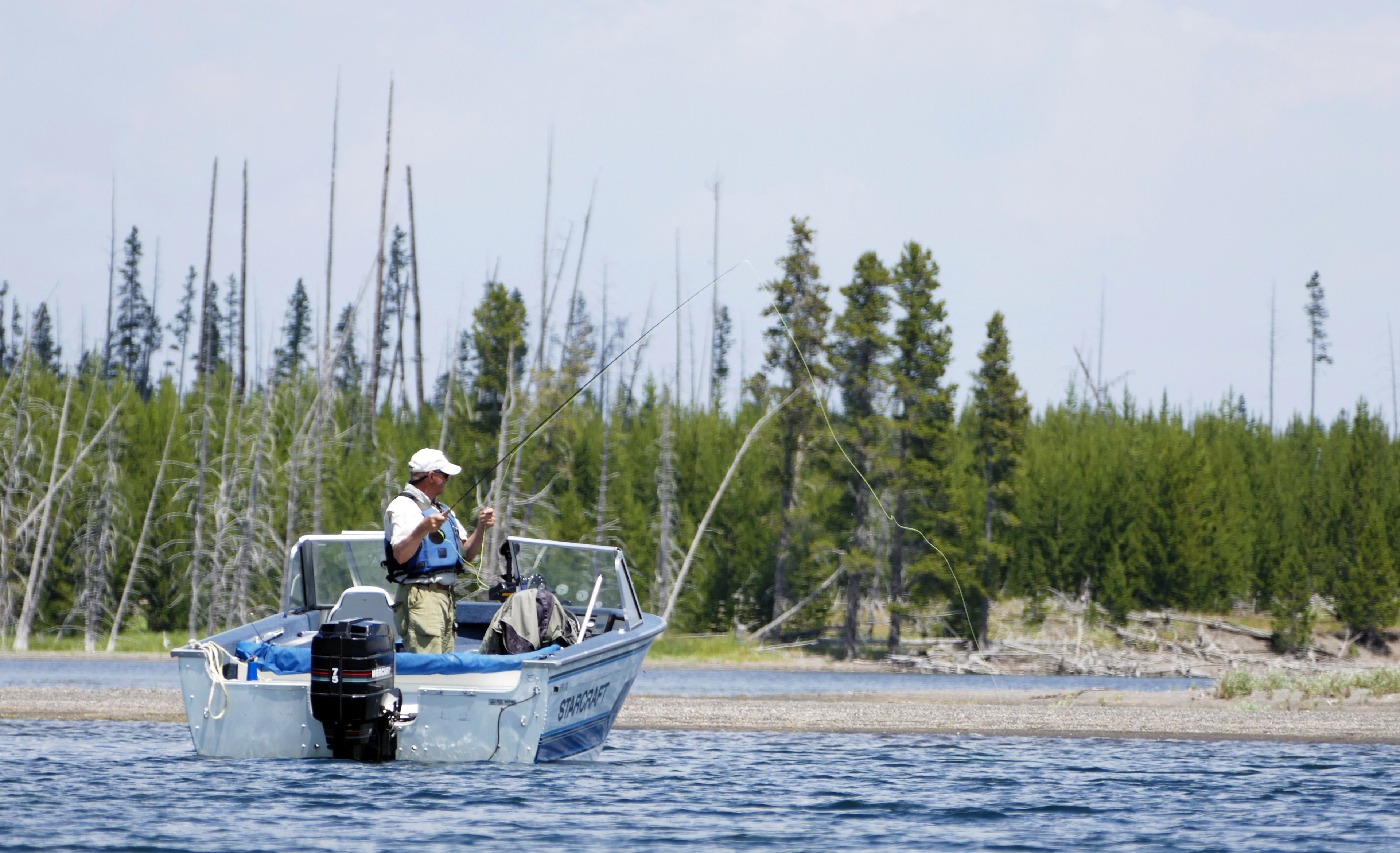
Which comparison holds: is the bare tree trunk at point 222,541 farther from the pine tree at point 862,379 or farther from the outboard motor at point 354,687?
the outboard motor at point 354,687

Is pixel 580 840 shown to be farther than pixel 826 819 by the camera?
No

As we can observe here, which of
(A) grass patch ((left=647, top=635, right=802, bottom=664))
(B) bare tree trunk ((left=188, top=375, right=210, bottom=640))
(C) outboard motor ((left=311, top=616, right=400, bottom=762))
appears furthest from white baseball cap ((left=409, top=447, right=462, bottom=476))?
(B) bare tree trunk ((left=188, top=375, right=210, bottom=640))

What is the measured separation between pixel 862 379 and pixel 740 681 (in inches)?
617

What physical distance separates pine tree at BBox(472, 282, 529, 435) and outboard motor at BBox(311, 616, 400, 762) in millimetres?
39078

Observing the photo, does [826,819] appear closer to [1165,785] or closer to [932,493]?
[1165,785]

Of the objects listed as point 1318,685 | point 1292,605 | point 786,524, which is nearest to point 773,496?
point 786,524

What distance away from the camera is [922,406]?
45.7 m

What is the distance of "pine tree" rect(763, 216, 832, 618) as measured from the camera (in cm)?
4744

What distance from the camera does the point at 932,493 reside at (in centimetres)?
4556

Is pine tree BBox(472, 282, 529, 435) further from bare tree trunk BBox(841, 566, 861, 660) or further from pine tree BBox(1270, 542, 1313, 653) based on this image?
pine tree BBox(1270, 542, 1313, 653)

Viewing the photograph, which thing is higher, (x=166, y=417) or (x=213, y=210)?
(x=213, y=210)

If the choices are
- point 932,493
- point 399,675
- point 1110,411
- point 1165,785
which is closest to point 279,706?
point 399,675

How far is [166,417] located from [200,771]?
44024 mm

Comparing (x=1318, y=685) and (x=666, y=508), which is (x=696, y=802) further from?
(x=666, y=508)
